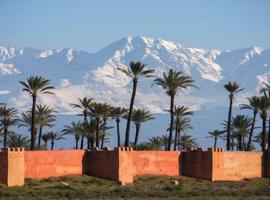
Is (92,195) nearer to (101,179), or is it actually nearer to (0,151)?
(0,151)

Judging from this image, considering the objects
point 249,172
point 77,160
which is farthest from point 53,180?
point 249,172

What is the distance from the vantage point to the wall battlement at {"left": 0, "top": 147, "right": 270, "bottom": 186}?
54.5 metres

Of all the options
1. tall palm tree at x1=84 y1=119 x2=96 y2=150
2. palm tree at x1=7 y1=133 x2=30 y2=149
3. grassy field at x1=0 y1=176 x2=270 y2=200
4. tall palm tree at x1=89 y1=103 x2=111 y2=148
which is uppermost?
tall palm tree at x1=89 y1=103 x2=111 y2=148

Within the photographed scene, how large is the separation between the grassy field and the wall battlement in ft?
3.10

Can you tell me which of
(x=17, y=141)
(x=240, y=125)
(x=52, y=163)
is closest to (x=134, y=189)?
(x=52, y=163)

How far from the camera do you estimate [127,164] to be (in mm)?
61188

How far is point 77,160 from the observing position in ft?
202

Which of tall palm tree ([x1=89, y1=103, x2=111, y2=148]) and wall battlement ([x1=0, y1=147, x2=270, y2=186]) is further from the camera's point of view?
tall palm tree ([x1=89, y1=103, x2=111, y2=148])

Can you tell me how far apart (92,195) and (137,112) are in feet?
132

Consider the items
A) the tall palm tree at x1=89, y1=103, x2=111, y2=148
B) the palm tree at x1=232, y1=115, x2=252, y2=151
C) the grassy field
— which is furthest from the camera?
the palm tree at x1=232, y1=115, x2=252, y2=151

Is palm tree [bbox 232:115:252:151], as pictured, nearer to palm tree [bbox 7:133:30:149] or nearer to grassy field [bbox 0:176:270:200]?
grassy field [bbox 0:176:270:200]

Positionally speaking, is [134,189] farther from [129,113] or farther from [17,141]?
[17,141]

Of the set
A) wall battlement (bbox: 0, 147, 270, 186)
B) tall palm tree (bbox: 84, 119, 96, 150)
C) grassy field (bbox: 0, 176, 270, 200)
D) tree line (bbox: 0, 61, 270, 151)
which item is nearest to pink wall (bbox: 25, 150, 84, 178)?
wall battlement (bbox: 0, 147, 270, 186)

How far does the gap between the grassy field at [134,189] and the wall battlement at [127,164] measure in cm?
95
